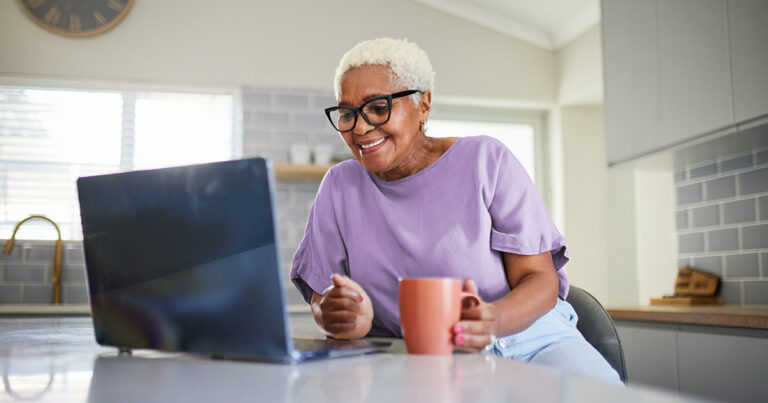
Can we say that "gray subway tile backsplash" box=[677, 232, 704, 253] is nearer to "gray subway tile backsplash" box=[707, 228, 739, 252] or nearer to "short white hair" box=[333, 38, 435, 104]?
"gray subway tile backsplash" box=[707, 228, 739, 252]

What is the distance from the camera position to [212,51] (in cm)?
405

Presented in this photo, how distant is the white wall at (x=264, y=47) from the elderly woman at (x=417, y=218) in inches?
112

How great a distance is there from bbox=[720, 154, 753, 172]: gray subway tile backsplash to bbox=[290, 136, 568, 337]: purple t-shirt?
1.74m

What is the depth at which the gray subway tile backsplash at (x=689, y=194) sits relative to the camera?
291cm

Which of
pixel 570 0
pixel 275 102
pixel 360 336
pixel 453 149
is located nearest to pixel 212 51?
pixel 275 102

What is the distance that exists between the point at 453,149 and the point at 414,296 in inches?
23.2

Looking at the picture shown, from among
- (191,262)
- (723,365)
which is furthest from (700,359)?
(191,262)

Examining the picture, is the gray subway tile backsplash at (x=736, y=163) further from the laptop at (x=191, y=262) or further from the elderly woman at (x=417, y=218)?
the laptop at (x=191, y=262)

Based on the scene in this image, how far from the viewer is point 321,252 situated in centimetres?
140

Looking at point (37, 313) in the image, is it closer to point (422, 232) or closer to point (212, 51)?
point (212, 51)

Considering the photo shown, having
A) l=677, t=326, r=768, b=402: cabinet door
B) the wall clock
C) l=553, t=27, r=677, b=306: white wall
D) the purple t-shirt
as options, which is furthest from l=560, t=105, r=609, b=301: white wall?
the purple t-shirt

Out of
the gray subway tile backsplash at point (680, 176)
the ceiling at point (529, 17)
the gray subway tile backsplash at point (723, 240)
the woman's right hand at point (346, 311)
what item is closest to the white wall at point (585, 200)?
the ceiling at point (529, 17)

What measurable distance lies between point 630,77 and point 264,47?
88.9 inches

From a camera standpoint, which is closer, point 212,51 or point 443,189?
point 443,189
